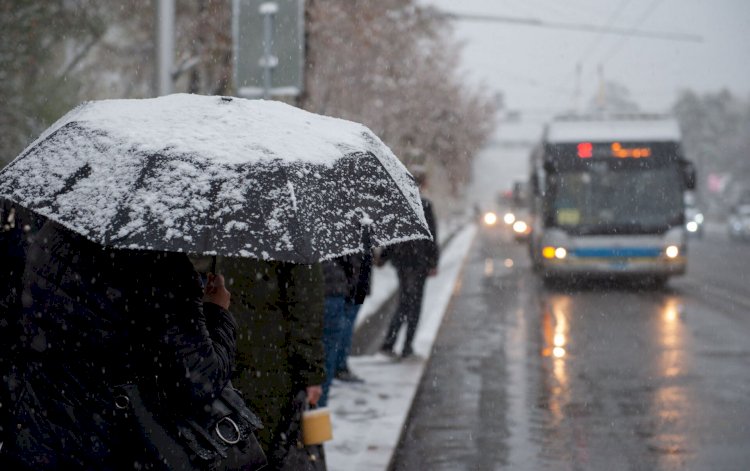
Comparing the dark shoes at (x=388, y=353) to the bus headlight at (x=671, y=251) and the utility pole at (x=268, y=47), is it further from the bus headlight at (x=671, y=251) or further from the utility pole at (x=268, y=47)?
the bus headlight at (x=671, y=251)

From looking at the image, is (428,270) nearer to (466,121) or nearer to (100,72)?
(100,72)

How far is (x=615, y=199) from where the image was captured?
62.1 ft

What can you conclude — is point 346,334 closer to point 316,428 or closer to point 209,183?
point 316,428

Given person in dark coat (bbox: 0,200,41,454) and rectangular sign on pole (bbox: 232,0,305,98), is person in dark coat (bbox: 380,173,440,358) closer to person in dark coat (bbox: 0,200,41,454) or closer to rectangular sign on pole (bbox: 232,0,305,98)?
rectangular sign on pole (bbox: 232,0,305,98)

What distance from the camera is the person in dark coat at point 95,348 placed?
9.07 feet

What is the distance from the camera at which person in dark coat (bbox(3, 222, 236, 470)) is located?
2766mm

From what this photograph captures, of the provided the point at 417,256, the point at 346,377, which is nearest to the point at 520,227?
the point at 417,256

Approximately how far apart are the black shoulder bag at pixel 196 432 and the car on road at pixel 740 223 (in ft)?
151

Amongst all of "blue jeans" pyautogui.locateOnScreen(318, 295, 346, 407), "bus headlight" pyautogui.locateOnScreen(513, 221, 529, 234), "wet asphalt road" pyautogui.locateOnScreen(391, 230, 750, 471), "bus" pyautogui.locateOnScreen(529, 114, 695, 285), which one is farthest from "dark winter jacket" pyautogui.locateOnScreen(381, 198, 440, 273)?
"bus headlight" pyautogui.locateOnScreen(513, 221, 529, 234)

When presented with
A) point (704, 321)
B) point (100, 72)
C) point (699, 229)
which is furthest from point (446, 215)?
point (704, 321)

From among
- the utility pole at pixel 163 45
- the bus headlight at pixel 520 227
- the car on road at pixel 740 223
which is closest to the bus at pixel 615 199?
the utility pole at pixel 163 45

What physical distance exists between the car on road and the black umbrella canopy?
150ft

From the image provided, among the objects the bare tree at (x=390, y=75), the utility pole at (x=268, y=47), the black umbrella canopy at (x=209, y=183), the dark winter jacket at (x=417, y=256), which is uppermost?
the bare tree at (x=390, y=75)

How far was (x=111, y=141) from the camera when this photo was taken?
304 centimetres
